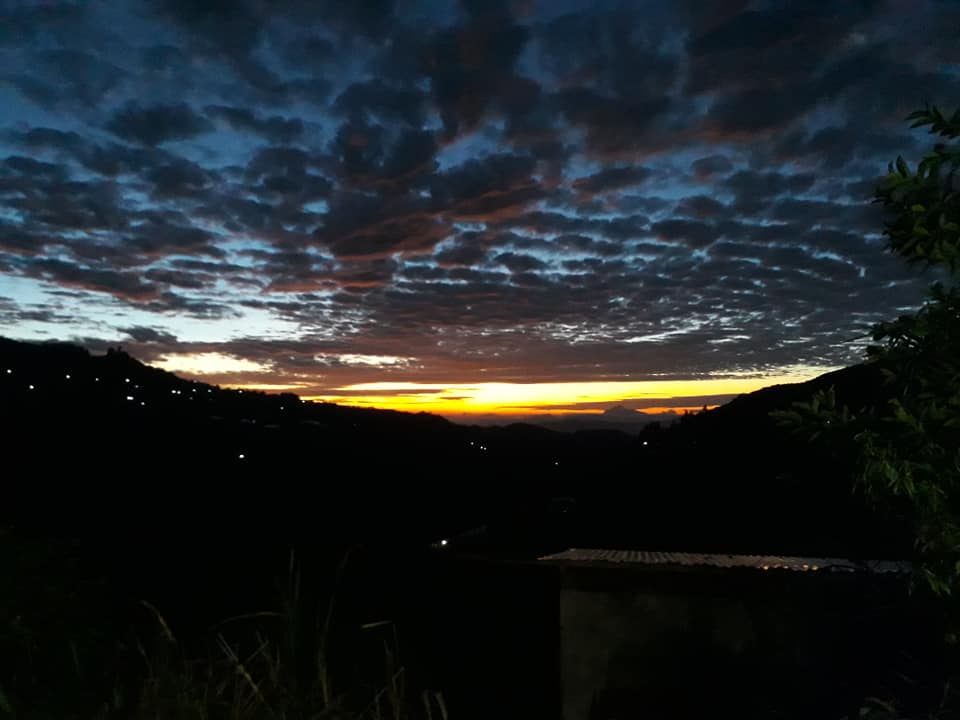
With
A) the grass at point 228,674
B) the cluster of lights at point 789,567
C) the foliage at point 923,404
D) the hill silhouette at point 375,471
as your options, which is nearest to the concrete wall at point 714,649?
the cluster of lights at point 789,567

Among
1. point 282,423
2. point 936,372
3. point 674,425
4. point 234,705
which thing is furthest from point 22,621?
point 282,423

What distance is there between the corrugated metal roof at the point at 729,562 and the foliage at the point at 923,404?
1.52 m

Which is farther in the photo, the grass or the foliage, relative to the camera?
the grass

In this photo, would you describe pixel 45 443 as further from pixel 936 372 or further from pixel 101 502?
pixel 936 372

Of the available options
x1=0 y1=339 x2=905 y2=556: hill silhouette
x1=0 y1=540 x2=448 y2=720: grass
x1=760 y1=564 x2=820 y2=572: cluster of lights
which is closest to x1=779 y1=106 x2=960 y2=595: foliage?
x1=0 y1=339 x2=905 y2=556: hill silhouette

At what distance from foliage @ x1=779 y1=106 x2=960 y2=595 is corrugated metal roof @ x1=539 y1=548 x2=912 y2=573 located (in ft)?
4.99

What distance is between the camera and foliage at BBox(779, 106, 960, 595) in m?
2.66

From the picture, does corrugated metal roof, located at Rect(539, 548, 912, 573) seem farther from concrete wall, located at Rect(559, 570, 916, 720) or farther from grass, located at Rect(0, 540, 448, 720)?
grass, located at Rect(0, 540, 448, 720)

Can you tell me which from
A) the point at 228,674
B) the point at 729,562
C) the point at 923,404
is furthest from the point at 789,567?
the point at 228,674

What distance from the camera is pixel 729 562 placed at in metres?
4.82

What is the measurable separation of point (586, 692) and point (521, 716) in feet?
1.71

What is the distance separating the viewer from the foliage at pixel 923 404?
2.66 m

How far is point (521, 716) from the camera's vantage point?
15.8ft

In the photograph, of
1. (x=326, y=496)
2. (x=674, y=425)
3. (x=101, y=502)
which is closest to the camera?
(x=101, y=502)
